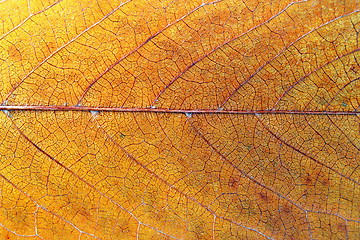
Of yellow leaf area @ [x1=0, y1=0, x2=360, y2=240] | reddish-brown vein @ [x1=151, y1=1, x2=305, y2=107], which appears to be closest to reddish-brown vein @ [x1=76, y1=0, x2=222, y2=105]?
yellow leaf area @ [x1=0, y1=0, x2=360, y2=240]

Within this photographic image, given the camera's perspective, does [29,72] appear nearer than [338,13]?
No

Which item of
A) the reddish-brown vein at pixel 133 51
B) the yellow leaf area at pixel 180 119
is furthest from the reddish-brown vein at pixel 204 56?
the reddish-brown vein at pixel 133 51

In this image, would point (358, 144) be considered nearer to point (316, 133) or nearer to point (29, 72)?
point (316, 133)

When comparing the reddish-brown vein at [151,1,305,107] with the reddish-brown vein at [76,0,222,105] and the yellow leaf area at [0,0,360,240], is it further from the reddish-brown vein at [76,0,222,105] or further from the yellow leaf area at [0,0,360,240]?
the reddish-brown vein at [76,0,222,105]

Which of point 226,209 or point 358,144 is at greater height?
point 358,144

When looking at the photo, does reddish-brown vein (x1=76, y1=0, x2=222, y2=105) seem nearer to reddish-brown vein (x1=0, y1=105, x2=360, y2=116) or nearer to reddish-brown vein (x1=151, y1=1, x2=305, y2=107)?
reddish-brown vein (x1=0, y1=105, x2=360, y2=116)

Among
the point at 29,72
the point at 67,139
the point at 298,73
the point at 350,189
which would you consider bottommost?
the point at 67,139

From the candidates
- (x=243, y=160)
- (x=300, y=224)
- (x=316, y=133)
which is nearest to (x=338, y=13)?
(x=316, y=133)

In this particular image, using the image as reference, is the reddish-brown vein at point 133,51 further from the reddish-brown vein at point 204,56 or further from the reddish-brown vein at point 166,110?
the reddish-brown vein at point 204,56
